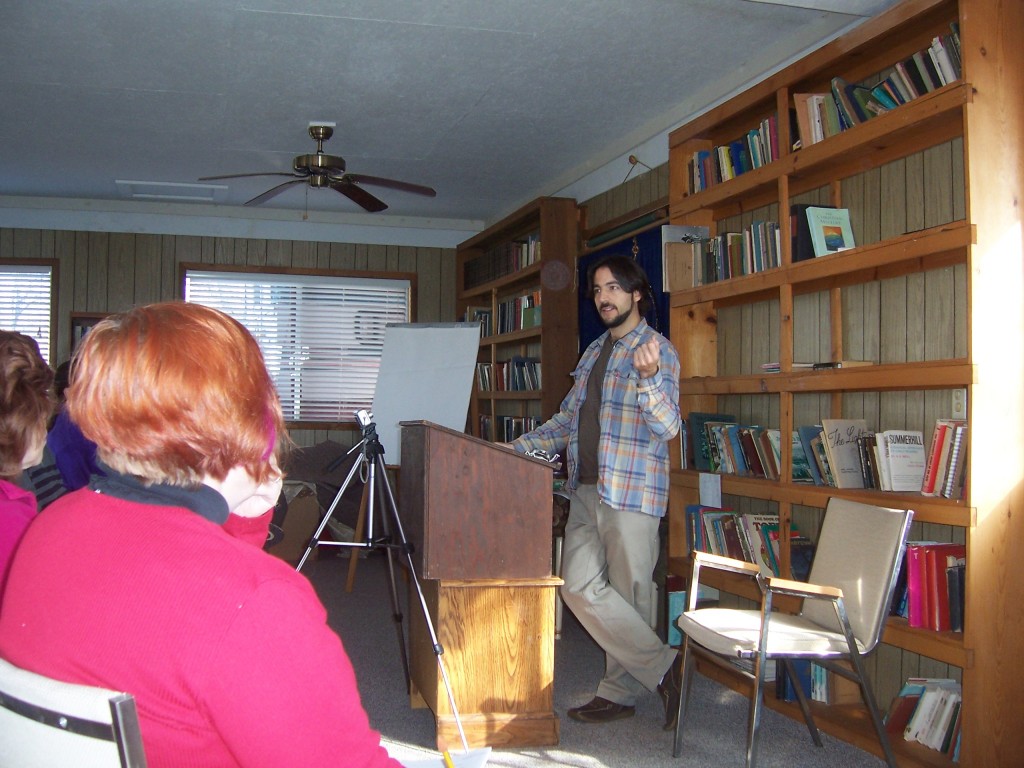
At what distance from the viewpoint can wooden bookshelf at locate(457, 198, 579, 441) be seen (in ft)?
19.7

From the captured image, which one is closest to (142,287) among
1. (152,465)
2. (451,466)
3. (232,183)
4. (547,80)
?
(232,183)

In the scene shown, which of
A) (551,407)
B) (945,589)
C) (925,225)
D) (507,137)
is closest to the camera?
(945,589)

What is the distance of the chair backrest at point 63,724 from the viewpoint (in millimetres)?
773

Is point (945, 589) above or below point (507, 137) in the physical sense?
below

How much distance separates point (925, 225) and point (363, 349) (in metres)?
5.69

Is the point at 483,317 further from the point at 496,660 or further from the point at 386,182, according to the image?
the point at 496,660

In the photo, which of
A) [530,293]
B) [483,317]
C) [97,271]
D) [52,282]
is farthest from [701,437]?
[52,282]

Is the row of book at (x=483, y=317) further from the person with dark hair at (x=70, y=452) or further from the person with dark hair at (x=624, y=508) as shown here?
the person with dark hair at (x=70, y=452)

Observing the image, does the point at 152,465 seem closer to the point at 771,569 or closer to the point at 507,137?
the point at 771,569

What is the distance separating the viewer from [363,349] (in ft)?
26.3

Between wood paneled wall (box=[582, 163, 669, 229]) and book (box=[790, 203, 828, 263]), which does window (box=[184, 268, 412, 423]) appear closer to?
wood paneled wall (box=[582, 163, 669, 229])

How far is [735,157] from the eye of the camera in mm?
3867

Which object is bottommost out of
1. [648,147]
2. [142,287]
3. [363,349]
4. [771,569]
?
[771,569]

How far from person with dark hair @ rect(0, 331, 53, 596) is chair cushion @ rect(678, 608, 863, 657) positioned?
1905 millimetres
